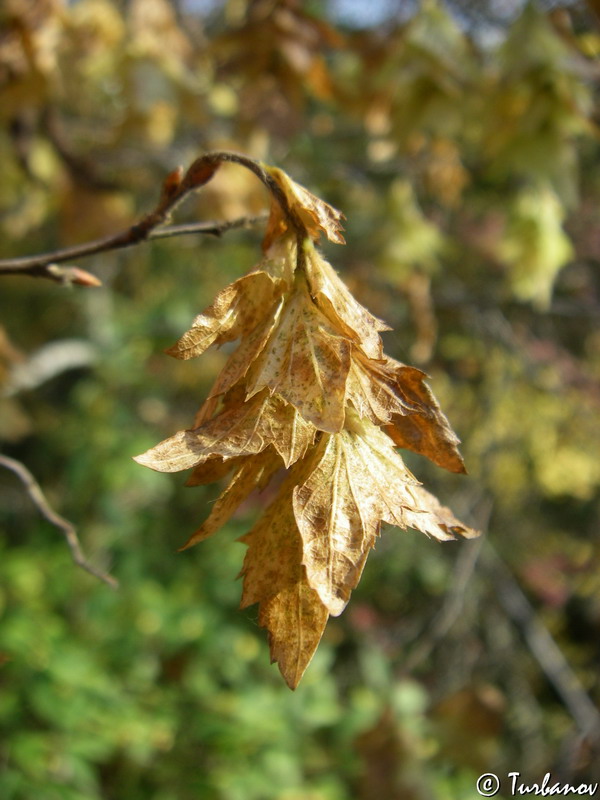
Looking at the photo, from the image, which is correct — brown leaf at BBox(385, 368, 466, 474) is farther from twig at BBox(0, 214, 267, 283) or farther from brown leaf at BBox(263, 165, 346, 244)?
twig at BBox(0, 214, 267, 283)

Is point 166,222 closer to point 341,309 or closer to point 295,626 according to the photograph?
point 341,309

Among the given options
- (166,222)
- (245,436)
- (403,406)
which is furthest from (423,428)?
(166,222)

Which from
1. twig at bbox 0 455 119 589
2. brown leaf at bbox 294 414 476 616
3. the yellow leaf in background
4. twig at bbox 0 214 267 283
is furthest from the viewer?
the yellow leaf in background

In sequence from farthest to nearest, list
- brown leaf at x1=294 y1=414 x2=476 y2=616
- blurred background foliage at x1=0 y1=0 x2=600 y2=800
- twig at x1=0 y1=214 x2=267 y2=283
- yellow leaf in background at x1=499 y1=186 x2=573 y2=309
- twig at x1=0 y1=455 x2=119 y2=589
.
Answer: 1. yellow leaf in background at x1=499 y1=186 x2=573 y2=309
2. blurred background foliage at x1=0 y1=0 x2=600 y2=800
3. twig at x1=0 y1=455 x2=119 y2=589
4. twig at x1=0 y1=214 x2=267 y2=283
5. brown leaf at x1=294 y1=414 x2=476 y2=616

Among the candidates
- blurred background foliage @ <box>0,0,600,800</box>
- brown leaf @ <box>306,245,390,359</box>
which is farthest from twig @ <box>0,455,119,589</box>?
blurred background foliage @ <box>0,0,600,800</box>

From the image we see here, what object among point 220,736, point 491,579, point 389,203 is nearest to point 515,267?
point 389,203

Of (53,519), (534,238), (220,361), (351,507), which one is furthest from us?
(220,361)

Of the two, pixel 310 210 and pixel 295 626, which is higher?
pixel 310 210
